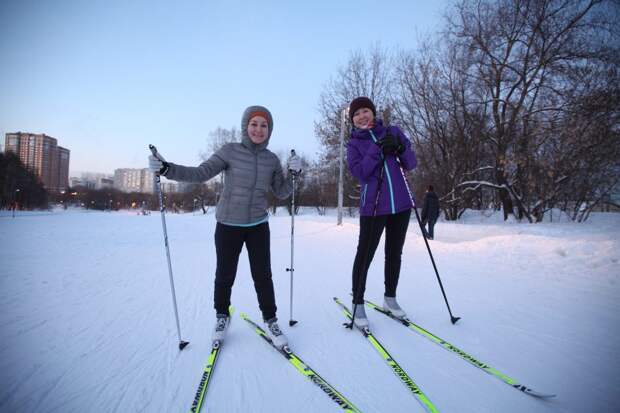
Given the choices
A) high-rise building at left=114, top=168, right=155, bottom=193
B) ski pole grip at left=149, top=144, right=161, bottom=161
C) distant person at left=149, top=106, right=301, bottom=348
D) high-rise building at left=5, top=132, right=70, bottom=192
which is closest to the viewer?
ski pole grip at left=149, top=144, right=161, bottom=161

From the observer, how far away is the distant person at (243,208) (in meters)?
2.38

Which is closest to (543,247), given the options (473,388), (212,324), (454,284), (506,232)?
(454,284)

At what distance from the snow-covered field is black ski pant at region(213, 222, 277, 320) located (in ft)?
1.10

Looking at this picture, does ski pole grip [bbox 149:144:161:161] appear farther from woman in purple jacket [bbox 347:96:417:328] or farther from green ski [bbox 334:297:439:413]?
green ski [bbox 334:297:439:413]

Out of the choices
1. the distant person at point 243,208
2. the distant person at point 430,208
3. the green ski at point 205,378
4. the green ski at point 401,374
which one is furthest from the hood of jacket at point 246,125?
the distant person at point 430,208

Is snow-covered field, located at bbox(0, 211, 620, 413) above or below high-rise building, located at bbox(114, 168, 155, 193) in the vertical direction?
below

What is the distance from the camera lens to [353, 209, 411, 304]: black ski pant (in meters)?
2.63

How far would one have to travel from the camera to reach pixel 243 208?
2.39 meters

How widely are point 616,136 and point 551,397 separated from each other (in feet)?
39.0

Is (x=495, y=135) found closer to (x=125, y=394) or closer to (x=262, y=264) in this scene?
(x=262, y=264)

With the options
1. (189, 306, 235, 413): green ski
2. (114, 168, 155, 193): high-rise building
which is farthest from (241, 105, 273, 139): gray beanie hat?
(114, 168, 155, 193): high-rise building

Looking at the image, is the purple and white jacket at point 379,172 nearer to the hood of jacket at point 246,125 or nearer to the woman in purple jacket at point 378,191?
the woman in purple jacket at point 378,191

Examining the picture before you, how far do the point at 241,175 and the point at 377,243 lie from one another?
5.09 feet

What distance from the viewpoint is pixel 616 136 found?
29.0 ft
